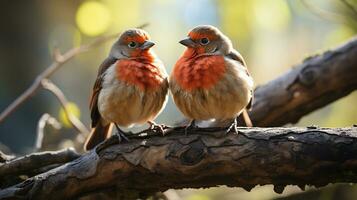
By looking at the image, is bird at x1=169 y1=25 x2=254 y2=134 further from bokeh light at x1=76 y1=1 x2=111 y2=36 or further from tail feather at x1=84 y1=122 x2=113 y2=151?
tail feather at x1=84 y1=122 x2=113 y2=151

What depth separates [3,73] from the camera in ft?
21.4

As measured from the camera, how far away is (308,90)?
15.1 ft

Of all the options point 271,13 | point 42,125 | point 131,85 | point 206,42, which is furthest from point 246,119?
point 42,125

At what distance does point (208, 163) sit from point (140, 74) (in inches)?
40.5

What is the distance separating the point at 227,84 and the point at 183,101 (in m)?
0.29

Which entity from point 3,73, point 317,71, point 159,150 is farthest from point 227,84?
point 3,73

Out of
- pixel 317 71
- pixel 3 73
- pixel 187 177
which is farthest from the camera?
pixel 3 73

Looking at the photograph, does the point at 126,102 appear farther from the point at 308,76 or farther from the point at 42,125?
the point at 308,76

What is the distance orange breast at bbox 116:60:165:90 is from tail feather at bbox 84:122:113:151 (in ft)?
2.26

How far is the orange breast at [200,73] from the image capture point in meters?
3.93

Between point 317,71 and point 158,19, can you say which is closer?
point 317,71

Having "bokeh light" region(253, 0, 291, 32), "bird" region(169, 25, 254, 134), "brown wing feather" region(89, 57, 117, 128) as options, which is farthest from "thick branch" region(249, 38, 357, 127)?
A: "brown wing feather" region(89, 57, 117, 128)

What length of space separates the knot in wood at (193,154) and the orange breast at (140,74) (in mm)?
790

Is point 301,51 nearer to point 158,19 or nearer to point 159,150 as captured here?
point 158,19
